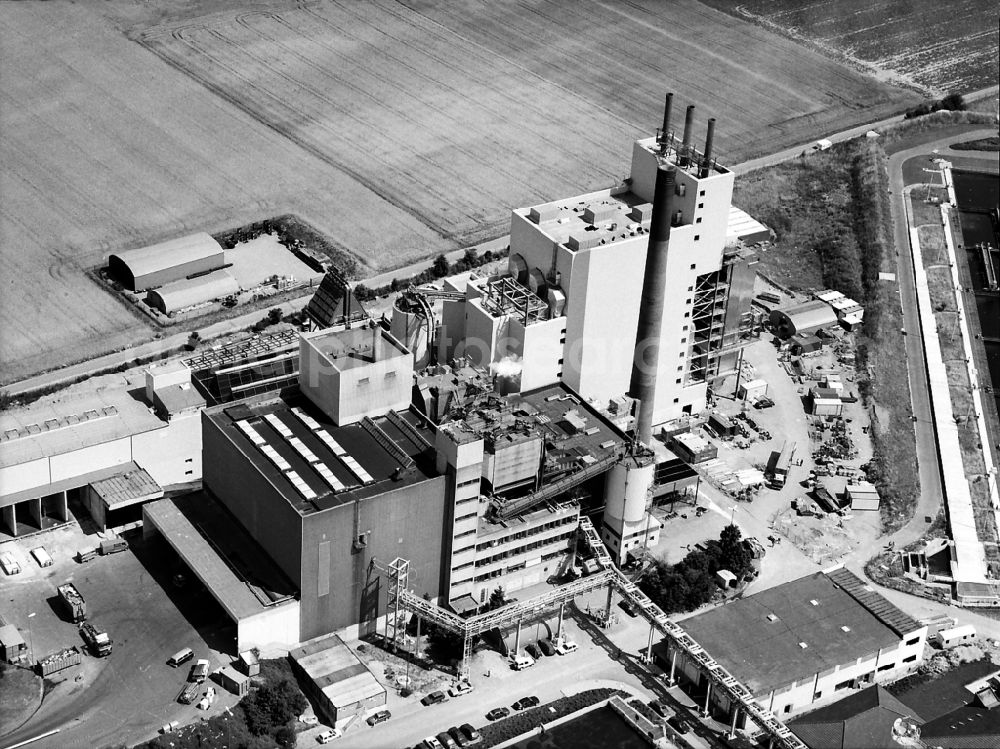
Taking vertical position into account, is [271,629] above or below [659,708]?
above

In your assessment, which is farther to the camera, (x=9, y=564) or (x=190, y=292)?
(x=190, y=292)

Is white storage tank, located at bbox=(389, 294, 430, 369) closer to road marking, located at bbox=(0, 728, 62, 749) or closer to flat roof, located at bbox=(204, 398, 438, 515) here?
flat roof, located at bbox=(204, 398, 438, 515)

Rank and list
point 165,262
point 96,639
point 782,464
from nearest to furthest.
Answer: point 96,639 → point 782,464 → point 165,262

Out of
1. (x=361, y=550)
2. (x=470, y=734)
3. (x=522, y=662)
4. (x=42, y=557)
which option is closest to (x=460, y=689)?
(x=470, y=734)

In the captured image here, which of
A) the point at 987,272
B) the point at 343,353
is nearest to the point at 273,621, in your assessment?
the point at 343,353

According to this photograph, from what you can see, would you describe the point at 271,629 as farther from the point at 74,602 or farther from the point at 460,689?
the point at 74,602

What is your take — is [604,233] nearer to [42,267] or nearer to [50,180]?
[42,267]

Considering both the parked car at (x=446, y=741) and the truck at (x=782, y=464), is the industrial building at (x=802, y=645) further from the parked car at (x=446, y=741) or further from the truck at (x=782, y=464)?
the parked car at (x=446, y=741)
